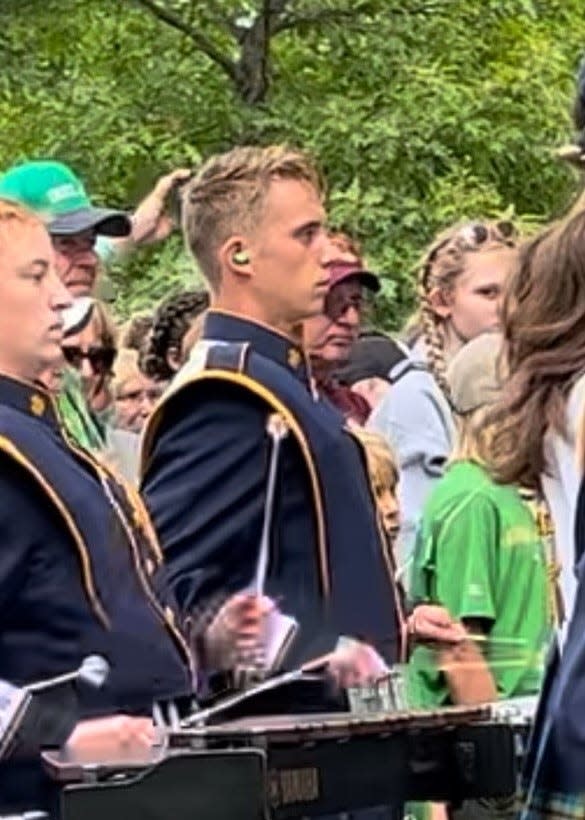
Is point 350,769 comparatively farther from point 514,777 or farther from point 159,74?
point 159,74

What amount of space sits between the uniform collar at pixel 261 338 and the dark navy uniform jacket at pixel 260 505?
6 centimetres

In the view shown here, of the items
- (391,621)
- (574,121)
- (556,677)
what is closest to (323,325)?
(391,621)

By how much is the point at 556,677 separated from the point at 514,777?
2.51ft

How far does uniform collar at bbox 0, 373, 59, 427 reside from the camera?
3.70 meters

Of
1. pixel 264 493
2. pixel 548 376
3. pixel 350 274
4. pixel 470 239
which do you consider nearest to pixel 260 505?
pixel 264 493

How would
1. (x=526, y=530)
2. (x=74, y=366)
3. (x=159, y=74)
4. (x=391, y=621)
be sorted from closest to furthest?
(x=391, y=621) < (x=526, y=530) < (x=74, y=366) < (x=159, y=74)

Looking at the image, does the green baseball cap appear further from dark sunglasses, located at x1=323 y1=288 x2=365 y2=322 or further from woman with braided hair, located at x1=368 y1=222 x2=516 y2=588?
woman with braided hair, located at x1=368 y1=222 x2=516 y2=588

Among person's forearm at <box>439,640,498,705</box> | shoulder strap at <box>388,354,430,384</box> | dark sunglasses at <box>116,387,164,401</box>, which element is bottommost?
person's forearm at <box>439,640,498,705</box>

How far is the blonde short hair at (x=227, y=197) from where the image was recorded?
14.8 feet

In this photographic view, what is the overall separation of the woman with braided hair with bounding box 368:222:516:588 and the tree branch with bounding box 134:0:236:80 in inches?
293

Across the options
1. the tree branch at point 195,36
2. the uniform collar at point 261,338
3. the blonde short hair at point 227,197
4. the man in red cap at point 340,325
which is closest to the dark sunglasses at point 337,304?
the man in red cap at point 340,325

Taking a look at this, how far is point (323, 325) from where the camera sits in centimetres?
561

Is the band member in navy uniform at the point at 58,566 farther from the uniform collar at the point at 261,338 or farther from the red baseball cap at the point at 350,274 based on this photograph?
the red baseball cap at the point at 350,274

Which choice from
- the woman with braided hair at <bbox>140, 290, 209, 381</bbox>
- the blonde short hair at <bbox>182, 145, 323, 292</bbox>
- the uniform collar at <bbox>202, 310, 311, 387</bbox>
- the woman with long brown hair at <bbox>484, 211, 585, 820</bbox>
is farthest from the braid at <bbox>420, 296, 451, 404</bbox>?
the woman with long brown hair at <bbox>484, 211, 585, 820</bbox>
